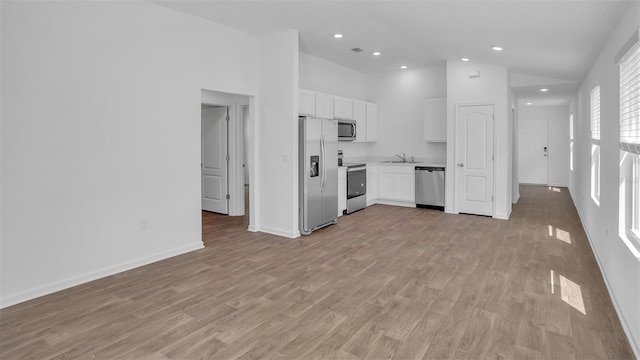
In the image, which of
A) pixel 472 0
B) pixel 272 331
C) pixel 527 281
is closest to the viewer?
pixel 272 331

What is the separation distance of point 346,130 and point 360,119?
31.8 inches

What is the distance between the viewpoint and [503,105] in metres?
6.59

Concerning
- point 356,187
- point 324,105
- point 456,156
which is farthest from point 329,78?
point 456,156

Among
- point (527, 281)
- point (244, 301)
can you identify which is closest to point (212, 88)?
point (244, 301)

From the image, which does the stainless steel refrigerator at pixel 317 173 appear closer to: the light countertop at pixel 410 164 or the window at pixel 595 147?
the light countertop at pixel 410 164

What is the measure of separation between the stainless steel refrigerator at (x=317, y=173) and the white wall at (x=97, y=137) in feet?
4.87

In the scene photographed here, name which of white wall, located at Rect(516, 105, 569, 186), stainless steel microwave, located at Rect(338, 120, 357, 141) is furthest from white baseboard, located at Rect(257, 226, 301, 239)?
white wall, located at Rect(516, 105, 569, 186)

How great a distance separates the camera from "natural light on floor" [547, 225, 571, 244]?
529 centimetres

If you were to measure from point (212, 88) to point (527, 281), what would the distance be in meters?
4.25

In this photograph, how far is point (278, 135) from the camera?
554cm

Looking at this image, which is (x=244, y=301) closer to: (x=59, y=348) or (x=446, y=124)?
(x=59, y=348)

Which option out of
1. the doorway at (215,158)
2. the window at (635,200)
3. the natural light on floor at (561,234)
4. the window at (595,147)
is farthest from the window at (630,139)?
the doorway at (215,158)

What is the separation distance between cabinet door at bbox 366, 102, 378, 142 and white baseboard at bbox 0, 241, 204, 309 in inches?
187

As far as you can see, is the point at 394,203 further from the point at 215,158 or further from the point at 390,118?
the point at 215,158
